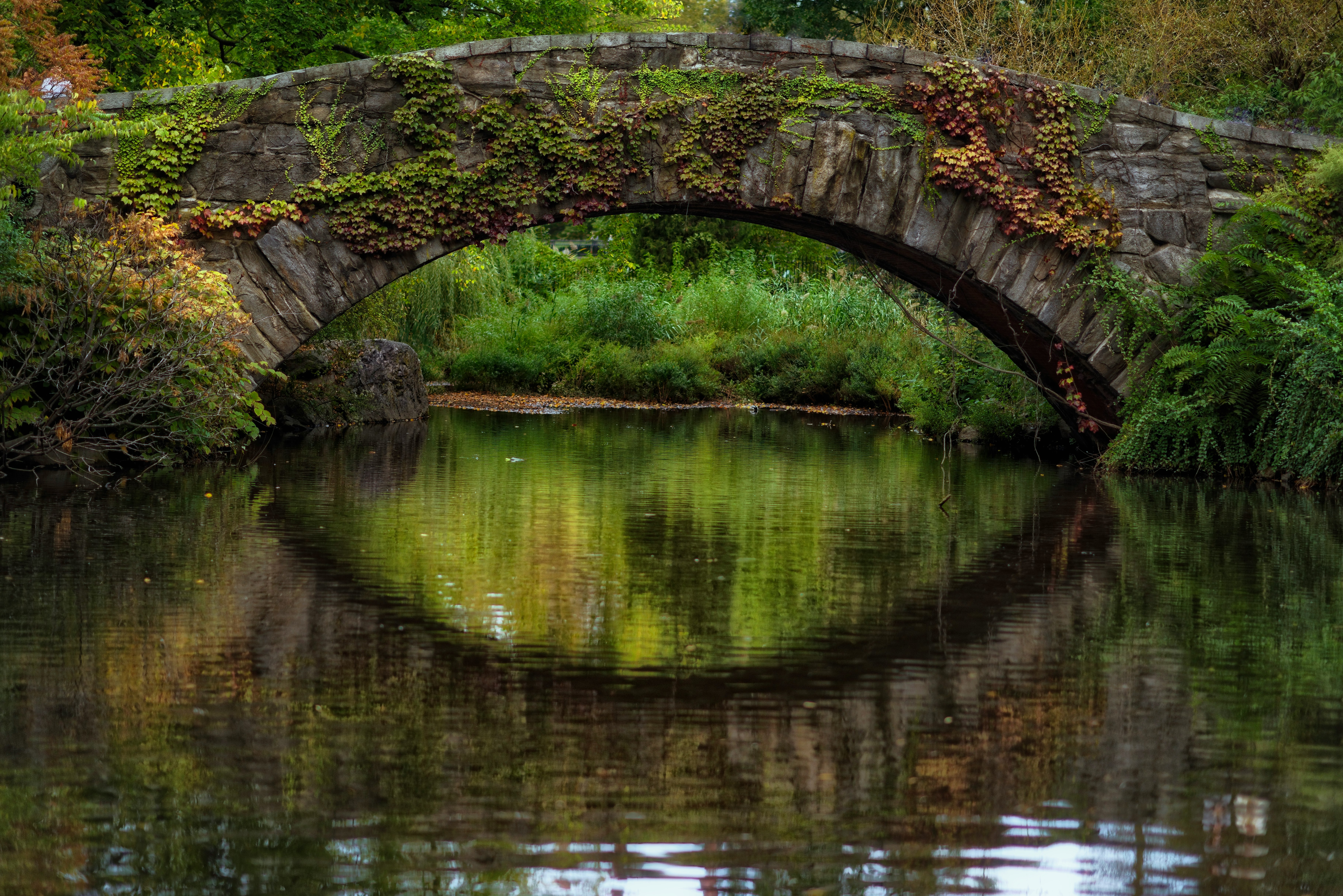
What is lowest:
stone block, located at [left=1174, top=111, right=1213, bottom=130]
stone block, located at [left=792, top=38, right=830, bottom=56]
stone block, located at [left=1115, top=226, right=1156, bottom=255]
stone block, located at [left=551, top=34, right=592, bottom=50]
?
stone block, located at [left=1115, top=226, right=1156, bottom=255]

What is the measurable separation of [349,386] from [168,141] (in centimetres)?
567

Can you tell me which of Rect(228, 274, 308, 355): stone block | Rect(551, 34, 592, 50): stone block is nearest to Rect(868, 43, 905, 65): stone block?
Rect(551, 34, 592, 50): stone block

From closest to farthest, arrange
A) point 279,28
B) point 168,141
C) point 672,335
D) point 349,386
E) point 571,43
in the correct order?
point 168,141 → point 571,43 → point 349,386 → point 279,28 → point 672,335

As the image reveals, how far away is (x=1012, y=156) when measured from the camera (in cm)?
1259

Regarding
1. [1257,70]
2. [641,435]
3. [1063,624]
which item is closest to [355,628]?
[1063,624]

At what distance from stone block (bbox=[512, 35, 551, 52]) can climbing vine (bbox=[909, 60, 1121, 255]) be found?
304 cm

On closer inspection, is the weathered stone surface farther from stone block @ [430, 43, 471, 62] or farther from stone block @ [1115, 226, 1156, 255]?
stone block @ [430, 43, 471, 62]

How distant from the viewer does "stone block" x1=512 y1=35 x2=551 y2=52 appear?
1189cm

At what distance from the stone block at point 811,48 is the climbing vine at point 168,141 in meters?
4.27

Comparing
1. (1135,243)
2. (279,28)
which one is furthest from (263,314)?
(279,28)

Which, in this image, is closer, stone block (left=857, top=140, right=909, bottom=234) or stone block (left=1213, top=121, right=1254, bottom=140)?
stone block (left=857, top=140, right=909, bottom=234)

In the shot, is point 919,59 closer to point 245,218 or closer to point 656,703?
point 245,218

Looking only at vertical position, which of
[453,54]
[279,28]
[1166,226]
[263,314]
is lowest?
[263,314]

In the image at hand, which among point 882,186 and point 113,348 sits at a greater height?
point 882,186
